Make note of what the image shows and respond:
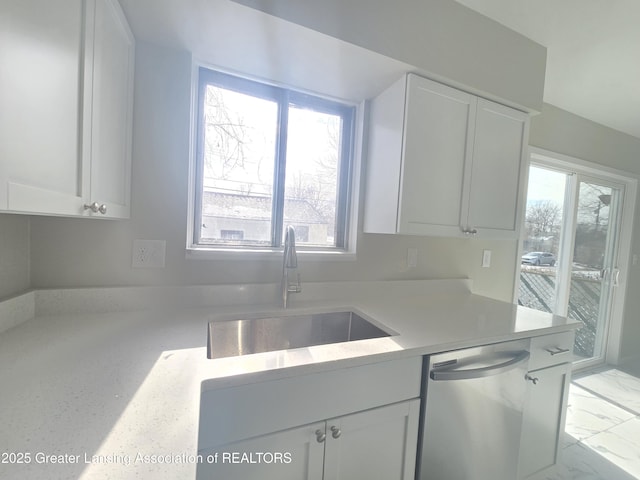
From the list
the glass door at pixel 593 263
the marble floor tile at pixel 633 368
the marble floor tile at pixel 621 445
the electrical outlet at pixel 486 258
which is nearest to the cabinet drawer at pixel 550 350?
the electrical outlet at pixel 486 258

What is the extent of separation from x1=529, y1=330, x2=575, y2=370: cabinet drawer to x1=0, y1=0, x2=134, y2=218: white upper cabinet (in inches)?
72.8

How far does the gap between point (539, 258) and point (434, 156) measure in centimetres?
187

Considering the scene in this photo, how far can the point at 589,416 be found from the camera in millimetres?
2105

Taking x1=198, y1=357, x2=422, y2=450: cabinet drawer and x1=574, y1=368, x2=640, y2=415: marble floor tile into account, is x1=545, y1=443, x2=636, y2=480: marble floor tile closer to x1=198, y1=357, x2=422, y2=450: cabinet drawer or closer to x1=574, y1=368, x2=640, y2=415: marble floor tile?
x1=574, y1=368, x2=640, y2=415: marble floor tile

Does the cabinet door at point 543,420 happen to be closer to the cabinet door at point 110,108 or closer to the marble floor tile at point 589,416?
the marble floor tile at point 589,416

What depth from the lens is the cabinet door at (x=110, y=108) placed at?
802 mm

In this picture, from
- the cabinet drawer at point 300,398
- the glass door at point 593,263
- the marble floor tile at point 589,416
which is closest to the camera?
the cabinet drawer at point 300,398

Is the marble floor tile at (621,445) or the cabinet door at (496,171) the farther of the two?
the marble floor tile at (621,445)

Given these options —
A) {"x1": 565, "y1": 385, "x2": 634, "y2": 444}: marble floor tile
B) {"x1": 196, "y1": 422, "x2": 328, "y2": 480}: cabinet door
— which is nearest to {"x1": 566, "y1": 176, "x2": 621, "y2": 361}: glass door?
{"x1": 565, "y1": 385, "x2": 634, "y2": 444}: marble floor tile

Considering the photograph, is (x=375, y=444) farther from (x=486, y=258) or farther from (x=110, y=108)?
(x=486, y=258)

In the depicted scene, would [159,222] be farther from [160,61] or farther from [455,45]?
[455,45]

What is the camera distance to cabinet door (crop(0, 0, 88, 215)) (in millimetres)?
517

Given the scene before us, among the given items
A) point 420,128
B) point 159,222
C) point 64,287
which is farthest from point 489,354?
point 64,287

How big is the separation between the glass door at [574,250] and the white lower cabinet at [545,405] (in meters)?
1.11
